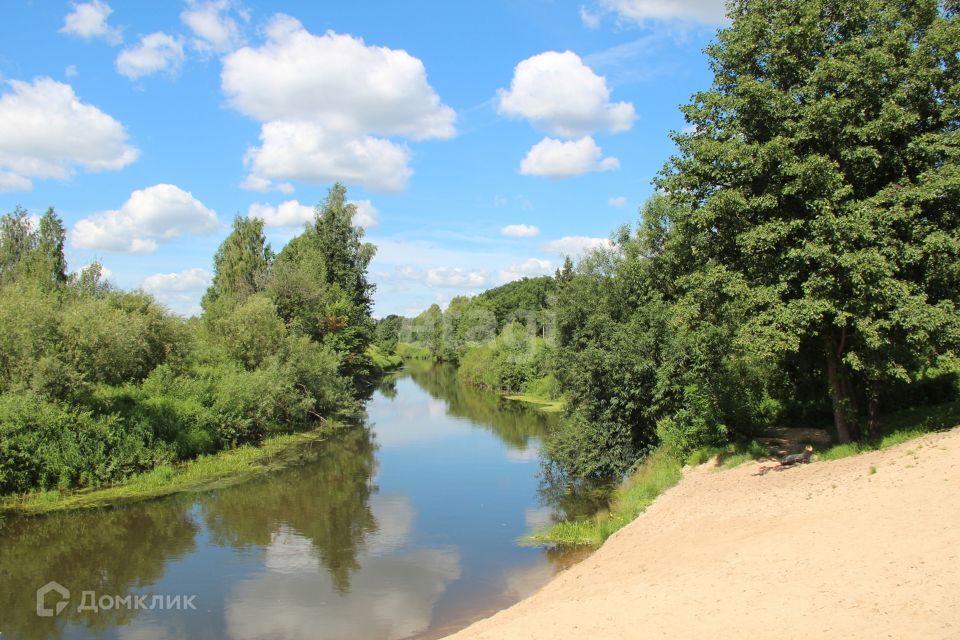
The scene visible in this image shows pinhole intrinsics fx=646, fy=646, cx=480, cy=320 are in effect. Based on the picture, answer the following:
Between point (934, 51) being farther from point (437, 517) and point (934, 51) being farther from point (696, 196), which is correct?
point (437, 517)

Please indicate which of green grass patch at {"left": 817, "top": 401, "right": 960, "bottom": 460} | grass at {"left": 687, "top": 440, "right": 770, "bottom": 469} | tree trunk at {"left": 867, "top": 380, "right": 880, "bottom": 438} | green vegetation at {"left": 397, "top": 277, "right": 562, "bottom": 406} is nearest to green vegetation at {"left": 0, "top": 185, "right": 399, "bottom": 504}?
green vegetation at {"left": 397, "top": 277, "right": 562, "bottom": 406}

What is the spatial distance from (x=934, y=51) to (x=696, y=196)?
270 inches

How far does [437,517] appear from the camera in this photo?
23.7 m

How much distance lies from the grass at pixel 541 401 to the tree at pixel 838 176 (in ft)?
108

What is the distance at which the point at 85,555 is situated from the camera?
64.2 feet

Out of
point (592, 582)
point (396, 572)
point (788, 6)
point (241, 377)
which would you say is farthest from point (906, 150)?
point (241, 377)

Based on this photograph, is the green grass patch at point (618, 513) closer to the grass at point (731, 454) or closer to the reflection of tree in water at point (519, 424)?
the grass at point (731, 454)

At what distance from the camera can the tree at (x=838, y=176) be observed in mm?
15977

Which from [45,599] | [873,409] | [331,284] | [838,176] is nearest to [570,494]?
[873,409]

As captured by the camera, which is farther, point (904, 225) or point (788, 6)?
point (788, 6)

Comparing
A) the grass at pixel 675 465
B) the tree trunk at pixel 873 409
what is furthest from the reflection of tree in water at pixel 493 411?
the tree trunk at pixel 873 409

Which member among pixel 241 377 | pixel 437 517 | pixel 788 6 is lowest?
pixel 437 517

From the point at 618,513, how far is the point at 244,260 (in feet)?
155

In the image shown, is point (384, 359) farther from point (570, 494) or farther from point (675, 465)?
point (675, 465)
